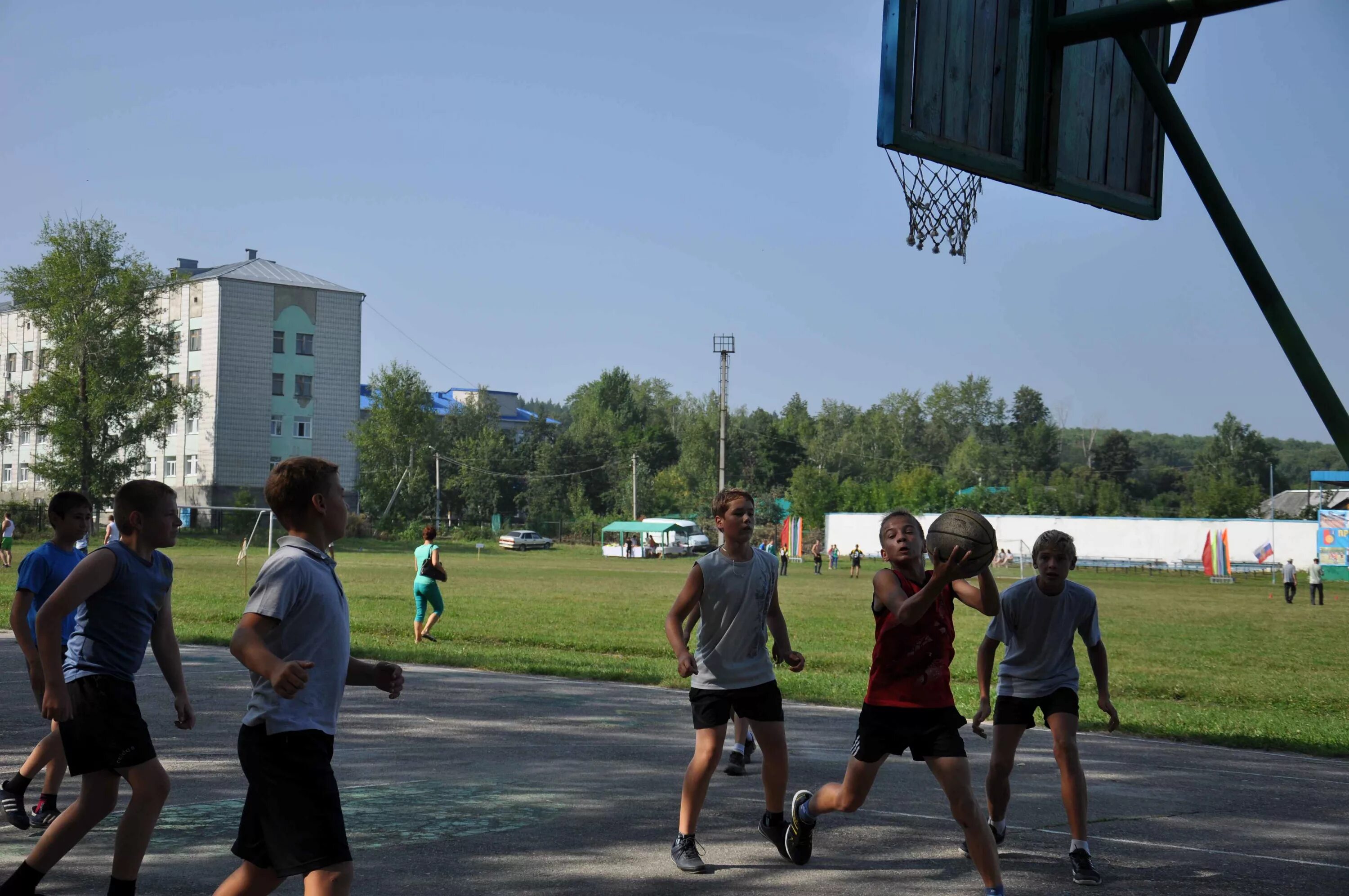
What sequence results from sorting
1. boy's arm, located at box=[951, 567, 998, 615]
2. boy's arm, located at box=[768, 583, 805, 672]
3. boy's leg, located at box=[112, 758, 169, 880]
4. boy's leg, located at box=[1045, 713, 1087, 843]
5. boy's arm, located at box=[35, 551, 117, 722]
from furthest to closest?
boy's arm, located at box=[768, 583, 805, 672] → boy's leg, located at box=[1045, 713, 1087, 843] → boy's arm, located at box=[951, 567, 998, 615] → boy's arm, located at box=[35, 551, 117, 722] → boy's leg, located at box=[112, 758, 169, 880]

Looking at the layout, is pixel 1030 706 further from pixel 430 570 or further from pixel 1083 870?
pixel 430 570

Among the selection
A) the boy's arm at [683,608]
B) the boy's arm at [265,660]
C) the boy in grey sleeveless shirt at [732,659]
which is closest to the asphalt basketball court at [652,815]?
the boy in grey sleeveless shirt at [732,659]

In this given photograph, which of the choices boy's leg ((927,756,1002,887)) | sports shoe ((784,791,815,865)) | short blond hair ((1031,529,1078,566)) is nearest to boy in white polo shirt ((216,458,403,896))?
boy's leg ((927,756,1002,887))

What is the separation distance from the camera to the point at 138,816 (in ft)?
16.6

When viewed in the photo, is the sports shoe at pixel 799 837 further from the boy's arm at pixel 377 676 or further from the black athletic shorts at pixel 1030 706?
the boy's arm at pixel 377 676

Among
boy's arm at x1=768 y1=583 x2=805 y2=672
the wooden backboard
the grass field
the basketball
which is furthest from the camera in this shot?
the grass field

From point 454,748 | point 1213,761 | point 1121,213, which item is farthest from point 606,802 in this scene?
point 1213,761

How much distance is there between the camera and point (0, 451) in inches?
3706

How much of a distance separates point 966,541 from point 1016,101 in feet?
8.90

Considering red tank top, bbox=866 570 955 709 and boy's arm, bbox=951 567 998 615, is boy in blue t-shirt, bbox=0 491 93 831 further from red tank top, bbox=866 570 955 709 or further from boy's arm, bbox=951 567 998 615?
boy's arm, bbox=951 567 998 615

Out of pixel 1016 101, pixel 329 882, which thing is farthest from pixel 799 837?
pixel 1016 101

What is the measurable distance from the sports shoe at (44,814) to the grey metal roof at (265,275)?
83.1 meters

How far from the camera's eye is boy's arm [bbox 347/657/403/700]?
4.34 metres

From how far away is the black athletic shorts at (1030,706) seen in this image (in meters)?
6.51
